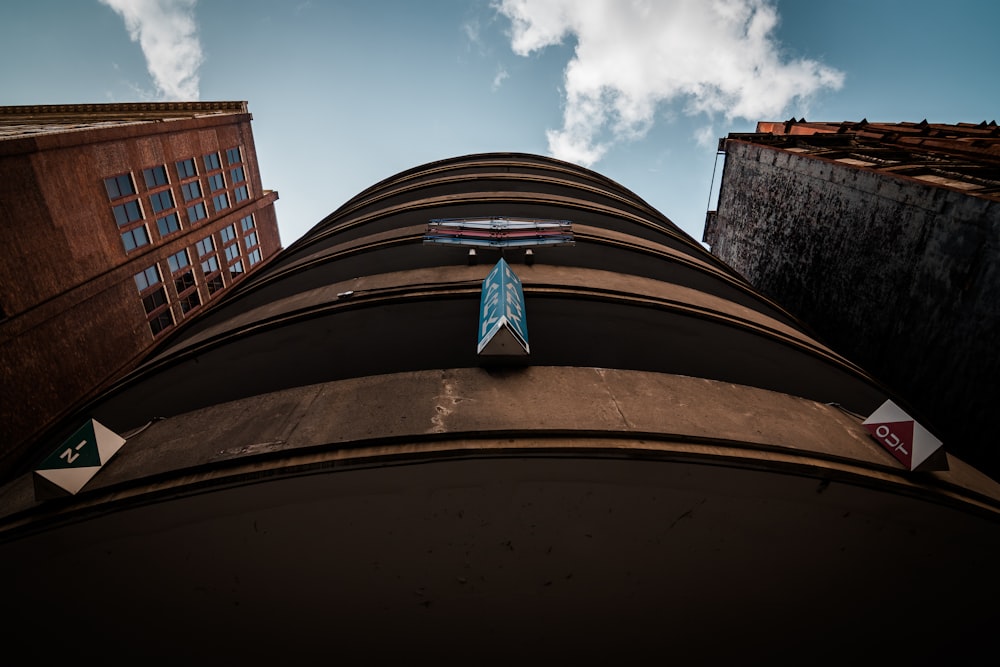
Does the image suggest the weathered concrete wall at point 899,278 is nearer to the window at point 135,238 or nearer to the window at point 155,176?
the window at point 135,238

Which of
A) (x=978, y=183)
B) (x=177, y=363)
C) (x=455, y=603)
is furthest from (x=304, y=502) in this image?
(x=978, y=183)

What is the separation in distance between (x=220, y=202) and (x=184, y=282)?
21.7 feet

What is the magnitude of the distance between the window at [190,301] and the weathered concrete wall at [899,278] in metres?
27.4

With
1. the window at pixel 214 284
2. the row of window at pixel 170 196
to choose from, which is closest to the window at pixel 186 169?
the row of window at pixel 170 196

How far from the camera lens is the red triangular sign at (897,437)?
14.0 feet

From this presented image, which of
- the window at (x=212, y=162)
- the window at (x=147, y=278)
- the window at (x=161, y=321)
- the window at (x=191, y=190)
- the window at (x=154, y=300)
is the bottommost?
the window at (x=161, y=321)

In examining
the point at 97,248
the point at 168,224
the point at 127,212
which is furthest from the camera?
the point at 168,224

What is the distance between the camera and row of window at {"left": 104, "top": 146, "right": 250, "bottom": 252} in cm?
1747

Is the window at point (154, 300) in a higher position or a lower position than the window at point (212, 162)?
lower

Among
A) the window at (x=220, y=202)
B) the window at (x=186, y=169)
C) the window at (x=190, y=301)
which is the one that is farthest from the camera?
the window at (x=220, y=202)

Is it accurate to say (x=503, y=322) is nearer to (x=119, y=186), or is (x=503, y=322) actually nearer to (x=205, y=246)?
(x=119, y=186)

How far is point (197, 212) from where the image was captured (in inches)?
905

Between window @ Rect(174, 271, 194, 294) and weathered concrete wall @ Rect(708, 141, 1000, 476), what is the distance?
27.3 m

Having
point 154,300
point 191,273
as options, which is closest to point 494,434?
point 154,300
